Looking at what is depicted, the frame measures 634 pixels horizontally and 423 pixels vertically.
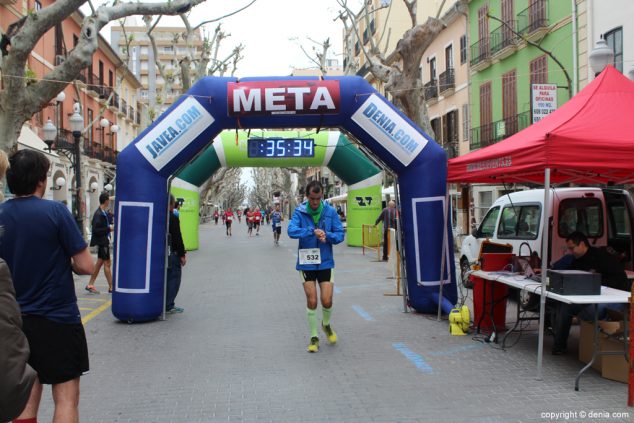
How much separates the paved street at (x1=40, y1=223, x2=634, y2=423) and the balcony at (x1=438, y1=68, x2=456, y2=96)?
2311 cm

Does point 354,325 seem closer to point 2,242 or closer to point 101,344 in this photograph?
point 101,344

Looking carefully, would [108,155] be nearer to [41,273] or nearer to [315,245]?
[315,245]

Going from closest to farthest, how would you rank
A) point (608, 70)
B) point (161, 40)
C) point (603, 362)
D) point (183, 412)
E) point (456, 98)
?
1. point (183, 412)
2. point (603, 362)
3. point (608, 70)
4. point (456, 98)
5. point (161, 40)

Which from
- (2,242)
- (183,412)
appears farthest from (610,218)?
(2,242)

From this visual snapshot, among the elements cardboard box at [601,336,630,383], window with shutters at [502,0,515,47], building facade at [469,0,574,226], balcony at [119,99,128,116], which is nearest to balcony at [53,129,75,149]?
balcony at [119,99,128,116]

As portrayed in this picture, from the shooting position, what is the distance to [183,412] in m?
4.90

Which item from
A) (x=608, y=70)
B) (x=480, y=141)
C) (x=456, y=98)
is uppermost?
(x=456, y=98)

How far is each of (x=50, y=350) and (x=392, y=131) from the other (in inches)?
243

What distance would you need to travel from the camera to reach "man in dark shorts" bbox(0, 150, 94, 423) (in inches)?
136

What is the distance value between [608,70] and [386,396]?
497 centimetres

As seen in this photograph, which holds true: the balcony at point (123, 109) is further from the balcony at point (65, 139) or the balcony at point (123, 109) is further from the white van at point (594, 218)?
the white van at point (594, 218)

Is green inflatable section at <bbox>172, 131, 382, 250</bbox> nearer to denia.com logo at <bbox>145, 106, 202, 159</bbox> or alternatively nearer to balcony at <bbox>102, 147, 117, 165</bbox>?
denia.com logo at <bbox>145, 106, 202, 159</bbox>

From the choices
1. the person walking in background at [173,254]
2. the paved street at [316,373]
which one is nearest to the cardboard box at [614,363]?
the paved street at [316,373]

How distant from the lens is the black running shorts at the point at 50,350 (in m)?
3.45
